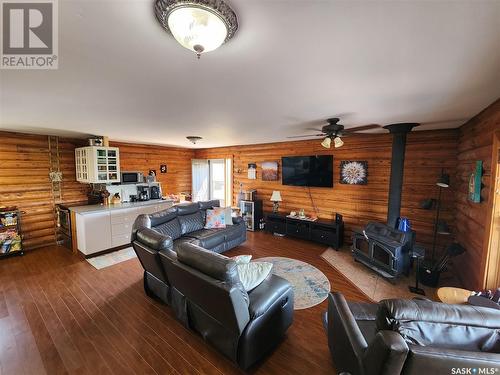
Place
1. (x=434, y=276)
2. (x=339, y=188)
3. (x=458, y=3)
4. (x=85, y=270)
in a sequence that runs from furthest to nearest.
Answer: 1. (x=339, y=188)
2. (x=85, y=270)
3. (x=434, y=276)
4. (x=458, y=3)

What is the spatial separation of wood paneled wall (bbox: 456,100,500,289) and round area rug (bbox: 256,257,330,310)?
178 centimetres

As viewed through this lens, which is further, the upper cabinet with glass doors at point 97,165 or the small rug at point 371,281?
the upper cabinet with glass doors at point 97,165

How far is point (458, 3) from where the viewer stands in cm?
90

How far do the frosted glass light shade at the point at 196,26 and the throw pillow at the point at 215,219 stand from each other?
3658mm

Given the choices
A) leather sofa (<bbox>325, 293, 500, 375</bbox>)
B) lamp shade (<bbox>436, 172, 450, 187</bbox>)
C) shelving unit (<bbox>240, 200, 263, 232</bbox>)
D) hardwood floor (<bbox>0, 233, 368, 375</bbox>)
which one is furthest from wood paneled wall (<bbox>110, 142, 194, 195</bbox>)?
lamp shade (<bbox>436, 172, 450, 187</bbox>)

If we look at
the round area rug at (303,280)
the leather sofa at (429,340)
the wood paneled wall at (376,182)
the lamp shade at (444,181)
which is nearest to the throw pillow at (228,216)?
the round area rug at (303,280)

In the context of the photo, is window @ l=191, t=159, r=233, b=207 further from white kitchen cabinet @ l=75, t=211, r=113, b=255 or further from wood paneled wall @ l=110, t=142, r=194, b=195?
white kitchen cabinet @ l=75, t=211, r=113, b=255

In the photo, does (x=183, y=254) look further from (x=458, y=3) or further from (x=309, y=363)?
(x=458, y=3)

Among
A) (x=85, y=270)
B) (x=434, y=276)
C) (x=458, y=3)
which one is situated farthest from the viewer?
(x=85, y=270)

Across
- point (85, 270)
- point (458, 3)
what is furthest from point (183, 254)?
point (85, 270)

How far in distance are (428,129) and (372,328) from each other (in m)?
3.61

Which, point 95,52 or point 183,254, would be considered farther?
point 183,254

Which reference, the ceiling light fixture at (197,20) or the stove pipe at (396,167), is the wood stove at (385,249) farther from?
the ceiling light fixture at (197,20)

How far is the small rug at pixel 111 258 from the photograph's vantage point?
3.70m
